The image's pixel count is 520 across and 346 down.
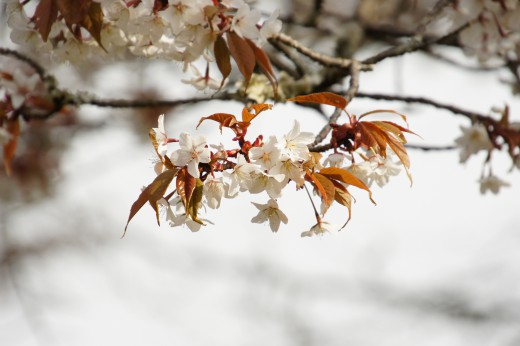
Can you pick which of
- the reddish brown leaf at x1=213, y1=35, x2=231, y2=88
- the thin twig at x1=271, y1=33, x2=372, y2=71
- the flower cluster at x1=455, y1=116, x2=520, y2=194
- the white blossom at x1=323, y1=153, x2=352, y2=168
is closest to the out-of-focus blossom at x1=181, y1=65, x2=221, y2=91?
the thin twig at x1=271, y1=33, x2=372, y2=71

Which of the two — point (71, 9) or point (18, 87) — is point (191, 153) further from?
point (18, 87)

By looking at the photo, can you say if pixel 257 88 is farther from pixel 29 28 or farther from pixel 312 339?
pixel 312 339

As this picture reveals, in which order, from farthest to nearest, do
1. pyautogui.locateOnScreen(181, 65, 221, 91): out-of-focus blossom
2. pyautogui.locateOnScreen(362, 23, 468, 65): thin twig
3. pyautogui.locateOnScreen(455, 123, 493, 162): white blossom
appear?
pyautogui.locateOnScreen(455, 123, 493, 162): white blossom < pyautogui.locateOnScreen(362, 23, 468, 65): thin twig < pyautogui.locateOnScreen(181, 65, 221, 91): out-of-focus blossom

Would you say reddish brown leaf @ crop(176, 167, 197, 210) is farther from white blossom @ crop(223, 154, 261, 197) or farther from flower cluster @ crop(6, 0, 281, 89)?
flower cluster @ crop(6, 0, 281, 89)

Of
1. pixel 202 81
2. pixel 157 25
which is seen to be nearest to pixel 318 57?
pixel 202 81

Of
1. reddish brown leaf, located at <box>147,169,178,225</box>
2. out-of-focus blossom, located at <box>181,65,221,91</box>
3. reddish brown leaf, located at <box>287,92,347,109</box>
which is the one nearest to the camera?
reddish brown leaf, located at <box>147,169,178,225</box>

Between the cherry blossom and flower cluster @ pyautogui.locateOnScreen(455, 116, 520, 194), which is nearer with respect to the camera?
the cherry blossom
